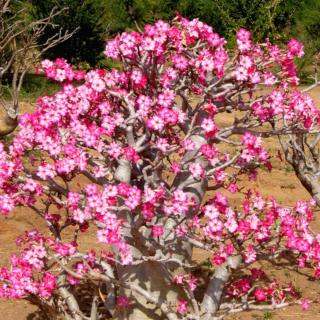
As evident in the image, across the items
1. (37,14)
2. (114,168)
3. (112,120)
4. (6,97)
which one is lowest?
(6,97)

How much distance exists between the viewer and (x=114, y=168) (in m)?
4.25

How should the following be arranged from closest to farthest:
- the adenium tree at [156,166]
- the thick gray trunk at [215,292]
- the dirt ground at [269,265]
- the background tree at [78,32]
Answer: the adenium tree at [156,166], the thick gray trunk at [215,292], the dirt ground at [269,265], the background tree at [78,32]

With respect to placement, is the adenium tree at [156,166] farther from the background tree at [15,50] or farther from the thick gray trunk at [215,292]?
the background tree at [15,50]

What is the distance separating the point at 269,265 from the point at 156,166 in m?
3.56

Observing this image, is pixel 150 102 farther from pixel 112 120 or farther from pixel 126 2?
pixel 126 2

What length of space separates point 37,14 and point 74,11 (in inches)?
72.2

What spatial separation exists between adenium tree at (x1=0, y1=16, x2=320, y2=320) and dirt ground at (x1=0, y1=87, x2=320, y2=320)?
1198 millimetres

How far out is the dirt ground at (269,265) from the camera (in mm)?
5690

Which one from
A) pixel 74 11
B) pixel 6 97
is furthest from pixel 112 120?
pixel 74 11

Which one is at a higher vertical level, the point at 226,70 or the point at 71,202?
the point at 226,70

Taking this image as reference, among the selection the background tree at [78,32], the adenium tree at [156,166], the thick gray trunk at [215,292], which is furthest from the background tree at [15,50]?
the thick gray trunk at [215,292]

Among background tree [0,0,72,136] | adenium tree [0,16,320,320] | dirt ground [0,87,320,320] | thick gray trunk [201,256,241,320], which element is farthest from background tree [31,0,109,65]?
thick gray trunk [201,256,241,320]

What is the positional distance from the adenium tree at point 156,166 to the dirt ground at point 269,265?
47.2 inches

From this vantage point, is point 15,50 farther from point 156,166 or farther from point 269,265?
point 156,166
